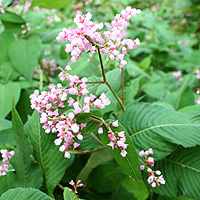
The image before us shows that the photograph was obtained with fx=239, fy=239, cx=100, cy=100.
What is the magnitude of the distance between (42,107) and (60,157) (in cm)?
20

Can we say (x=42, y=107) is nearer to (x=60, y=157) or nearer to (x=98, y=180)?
(x=60, y=157)

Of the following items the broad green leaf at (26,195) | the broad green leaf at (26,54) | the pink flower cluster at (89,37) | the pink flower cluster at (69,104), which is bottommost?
the broad green leaf at (26,195)

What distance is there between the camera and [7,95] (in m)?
1.06

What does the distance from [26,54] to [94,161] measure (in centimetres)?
58

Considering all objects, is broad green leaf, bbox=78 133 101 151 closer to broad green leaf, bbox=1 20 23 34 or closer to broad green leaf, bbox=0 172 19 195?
broad green leaf, bbox=0 172 19 195

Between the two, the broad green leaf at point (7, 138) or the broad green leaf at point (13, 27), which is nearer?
the broad green leaf at point (7, 138)

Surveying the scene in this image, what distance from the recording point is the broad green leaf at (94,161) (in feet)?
2.86

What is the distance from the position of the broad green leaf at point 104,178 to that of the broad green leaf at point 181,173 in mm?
166

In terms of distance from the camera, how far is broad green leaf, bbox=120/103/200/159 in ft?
2.31

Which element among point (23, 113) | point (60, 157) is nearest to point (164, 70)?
point (23, 113)

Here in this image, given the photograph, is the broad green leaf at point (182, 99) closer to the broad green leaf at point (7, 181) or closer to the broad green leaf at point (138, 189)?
the broad green leaf at point (138, 189)

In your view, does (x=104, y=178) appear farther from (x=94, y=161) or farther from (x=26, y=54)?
(x=26, y=54)

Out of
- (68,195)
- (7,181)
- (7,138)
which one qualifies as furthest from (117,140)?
(7,138)

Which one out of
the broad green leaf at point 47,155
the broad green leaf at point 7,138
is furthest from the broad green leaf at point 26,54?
the broad green leaf at point 47,155
